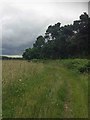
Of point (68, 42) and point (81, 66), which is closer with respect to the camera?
point (81, 66)

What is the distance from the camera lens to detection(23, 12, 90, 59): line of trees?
60375 millimetres

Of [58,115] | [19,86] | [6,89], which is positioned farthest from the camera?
[19,86]

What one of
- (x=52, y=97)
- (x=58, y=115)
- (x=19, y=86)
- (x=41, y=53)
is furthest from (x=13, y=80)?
(x=41, y=53)

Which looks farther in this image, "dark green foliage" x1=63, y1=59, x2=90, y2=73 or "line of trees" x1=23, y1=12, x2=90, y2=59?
"line of trees" x1=23, y1=12, x2=90, y2=59

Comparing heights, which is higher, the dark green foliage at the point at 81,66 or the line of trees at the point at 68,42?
the line of trees at the point at 68,42

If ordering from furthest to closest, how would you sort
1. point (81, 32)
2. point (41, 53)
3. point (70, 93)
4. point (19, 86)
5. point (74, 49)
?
point (41, 53) < point (74, 49) < point (81, 32) < point (70, 93) < point (19, 86)

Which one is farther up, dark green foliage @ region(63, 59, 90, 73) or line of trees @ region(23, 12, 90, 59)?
line of trees @ region(23, 12, 90, 59)

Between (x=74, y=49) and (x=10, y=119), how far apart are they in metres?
58.6

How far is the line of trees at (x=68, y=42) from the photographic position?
60375 mm

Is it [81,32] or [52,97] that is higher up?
[81,32]

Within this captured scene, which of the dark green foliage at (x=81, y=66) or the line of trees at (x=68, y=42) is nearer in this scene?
the dark green foliage at (x=81, y=66)

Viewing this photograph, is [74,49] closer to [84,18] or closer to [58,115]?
[84,18]

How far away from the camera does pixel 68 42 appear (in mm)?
68312

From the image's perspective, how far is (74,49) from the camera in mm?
65375
